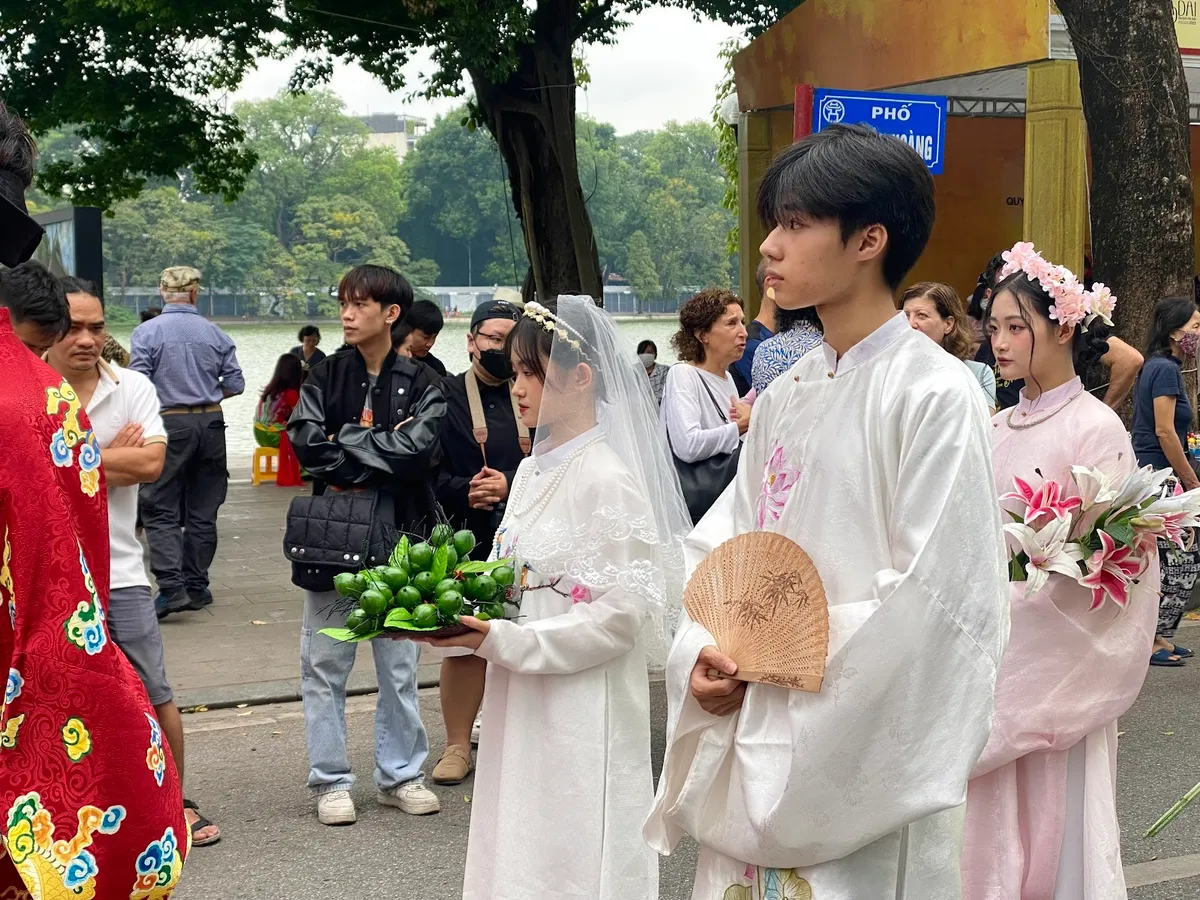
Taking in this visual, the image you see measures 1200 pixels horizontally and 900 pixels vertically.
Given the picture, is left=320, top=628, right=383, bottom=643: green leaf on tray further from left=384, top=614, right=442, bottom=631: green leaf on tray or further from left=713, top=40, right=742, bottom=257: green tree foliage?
left=713, top=40, right=742, bottom=257: green tree foliage

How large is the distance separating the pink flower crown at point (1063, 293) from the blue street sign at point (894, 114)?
196 inches

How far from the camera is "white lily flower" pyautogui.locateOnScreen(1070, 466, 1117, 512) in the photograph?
369cm

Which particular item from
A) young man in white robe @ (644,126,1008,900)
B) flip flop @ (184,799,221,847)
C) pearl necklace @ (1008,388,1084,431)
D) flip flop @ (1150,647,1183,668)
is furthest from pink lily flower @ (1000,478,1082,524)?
flip flop @ (1150,647,1183,668)

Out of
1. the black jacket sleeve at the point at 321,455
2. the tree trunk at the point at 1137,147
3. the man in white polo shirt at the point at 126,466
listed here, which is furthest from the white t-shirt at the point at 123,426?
the tree trunk at the point at 1137,147

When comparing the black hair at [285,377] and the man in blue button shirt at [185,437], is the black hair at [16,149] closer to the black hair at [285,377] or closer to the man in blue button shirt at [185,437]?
the man in blue button shirt at [185,437]

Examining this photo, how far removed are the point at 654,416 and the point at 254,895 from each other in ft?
6.55

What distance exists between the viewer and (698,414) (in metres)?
6.28

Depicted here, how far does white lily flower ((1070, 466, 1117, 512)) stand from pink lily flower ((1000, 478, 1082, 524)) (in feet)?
0.07

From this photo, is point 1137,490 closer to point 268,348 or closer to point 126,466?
point 126,466

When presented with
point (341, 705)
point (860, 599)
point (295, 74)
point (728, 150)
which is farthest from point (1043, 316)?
point (728, 150)

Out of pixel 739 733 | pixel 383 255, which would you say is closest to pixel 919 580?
pixel 739 733

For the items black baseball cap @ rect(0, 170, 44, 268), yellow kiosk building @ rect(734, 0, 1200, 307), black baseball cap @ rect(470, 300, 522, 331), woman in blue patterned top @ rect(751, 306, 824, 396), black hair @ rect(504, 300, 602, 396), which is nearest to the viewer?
black baseball cap @ rect(0, 170, 44, 268)

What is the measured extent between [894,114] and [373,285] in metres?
5.15

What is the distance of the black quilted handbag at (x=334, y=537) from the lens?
498 centimetres
